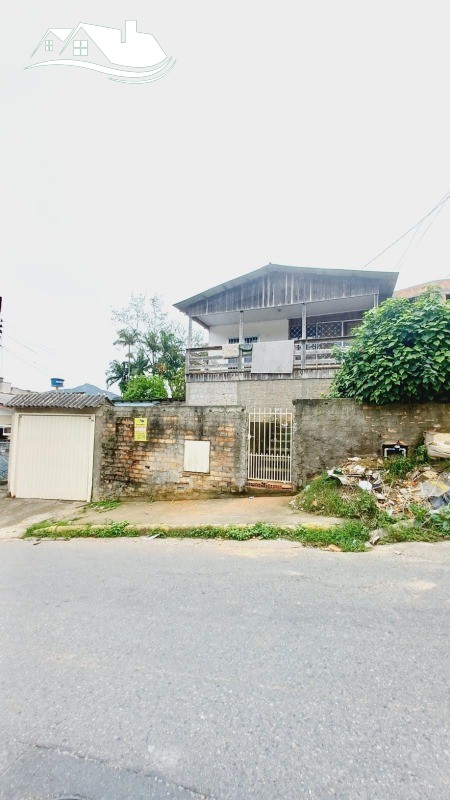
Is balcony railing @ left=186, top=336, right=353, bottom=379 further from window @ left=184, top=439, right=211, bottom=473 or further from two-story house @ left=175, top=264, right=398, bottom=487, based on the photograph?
window @ left=184, top=439, right=211, bottom=473

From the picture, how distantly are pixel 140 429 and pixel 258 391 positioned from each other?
488 cm

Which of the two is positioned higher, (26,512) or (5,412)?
(5,412)

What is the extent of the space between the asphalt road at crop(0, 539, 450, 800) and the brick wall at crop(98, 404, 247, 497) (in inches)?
131

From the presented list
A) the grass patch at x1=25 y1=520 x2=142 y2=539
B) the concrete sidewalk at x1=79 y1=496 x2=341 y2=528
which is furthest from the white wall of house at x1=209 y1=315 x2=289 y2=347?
the grass patch at x1=25 y1=520 x2=142 y2=539

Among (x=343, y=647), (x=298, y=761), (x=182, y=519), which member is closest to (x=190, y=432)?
(x=182, y=519)

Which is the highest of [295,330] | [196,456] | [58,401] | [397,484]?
[295,330]

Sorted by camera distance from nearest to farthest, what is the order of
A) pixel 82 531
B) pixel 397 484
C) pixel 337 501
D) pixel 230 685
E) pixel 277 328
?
pixel 230 685 < pixel 337 501 < pixel 397 484 < pixel 82 531 < pixel 277 328

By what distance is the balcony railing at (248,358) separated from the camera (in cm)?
1050

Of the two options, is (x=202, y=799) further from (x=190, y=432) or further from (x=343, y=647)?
(x=190, y=432)

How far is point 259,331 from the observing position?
47.5ft

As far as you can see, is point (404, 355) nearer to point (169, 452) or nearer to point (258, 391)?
point (169, 452)

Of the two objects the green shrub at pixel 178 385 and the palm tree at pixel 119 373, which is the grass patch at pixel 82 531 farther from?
the palm tree at pixel 119 373

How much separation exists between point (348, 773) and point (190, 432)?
579 centimetres

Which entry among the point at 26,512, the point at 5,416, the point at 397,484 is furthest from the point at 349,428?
the point at 5,416
